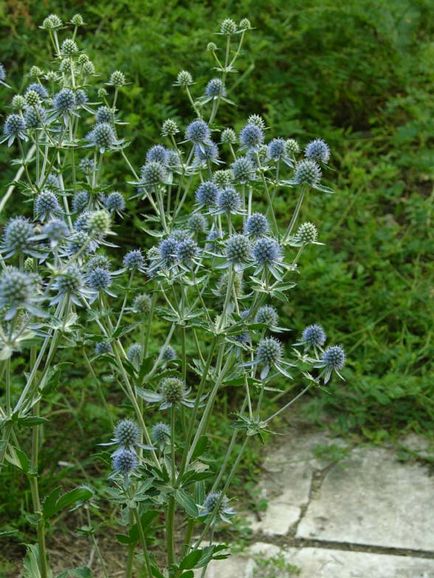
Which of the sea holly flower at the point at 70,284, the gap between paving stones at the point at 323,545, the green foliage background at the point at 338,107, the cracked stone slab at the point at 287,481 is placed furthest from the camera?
the green foliage background at the point at 338,107

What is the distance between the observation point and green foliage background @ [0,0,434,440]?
4.18 meters

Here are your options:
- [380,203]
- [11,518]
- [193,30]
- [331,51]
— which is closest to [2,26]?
[193,30]

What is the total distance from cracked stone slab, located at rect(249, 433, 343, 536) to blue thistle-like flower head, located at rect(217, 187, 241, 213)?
1397 millimetres

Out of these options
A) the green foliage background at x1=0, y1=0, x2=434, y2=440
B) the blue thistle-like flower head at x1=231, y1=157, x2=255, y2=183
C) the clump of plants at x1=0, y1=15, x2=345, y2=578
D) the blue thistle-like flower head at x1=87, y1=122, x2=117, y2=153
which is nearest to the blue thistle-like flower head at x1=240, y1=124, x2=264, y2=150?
the clump of plants at x1=0, y1=15, x2=345, y2=578

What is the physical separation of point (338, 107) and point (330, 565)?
315 cm

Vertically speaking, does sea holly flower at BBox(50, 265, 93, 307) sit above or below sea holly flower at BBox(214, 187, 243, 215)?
below

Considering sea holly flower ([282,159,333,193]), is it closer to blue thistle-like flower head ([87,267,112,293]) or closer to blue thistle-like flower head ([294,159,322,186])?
blue thistle-like flower head ([294,159,322,186])

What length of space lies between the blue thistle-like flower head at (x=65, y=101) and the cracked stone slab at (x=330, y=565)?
161 cm

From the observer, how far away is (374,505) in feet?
11.3

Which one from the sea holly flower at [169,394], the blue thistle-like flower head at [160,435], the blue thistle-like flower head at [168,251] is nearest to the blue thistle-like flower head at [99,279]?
the blue thistle-like flower head at [168,251]

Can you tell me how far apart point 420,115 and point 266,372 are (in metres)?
3.08

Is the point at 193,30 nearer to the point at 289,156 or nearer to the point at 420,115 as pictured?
the point at 420,115

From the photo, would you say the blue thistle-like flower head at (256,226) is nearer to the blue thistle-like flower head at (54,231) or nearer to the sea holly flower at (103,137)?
the sea holly flower at (103,137)

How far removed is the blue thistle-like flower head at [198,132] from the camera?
2.64 metres
